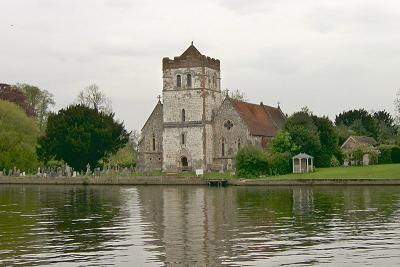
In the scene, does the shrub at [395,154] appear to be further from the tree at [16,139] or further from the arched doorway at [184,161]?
the tree at [16,139]

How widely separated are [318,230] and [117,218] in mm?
9864

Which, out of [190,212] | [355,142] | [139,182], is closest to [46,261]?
[190,212]

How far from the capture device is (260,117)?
96312 mm

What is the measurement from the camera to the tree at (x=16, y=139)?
87.1 meters

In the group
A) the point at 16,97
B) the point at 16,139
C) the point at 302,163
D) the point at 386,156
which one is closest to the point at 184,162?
the point at 16,139

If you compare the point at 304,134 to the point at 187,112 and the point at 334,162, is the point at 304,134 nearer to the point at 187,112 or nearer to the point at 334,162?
the point at 334,162

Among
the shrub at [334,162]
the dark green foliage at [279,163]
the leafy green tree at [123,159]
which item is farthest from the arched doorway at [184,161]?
the dark green foliage at [279,163]

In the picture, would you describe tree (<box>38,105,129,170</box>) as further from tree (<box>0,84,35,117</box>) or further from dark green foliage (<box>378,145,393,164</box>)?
dark green foliage (<box>378,145,393,164</box>)

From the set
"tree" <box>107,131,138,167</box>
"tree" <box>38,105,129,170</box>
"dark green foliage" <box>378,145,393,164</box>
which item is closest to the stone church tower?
"tree" <box>38,105,129,170</box>

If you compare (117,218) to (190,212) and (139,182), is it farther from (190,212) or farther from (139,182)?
(139,182)

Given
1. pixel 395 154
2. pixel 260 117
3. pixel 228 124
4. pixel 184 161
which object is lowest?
pixel 395 154

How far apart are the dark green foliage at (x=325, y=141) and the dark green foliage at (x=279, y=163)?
5.34 meters

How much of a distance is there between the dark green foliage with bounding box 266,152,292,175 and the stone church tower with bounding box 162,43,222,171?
1682cm

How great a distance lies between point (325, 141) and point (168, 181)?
1848cm
